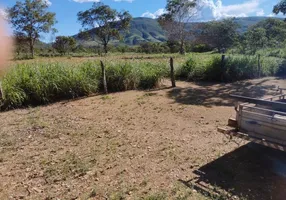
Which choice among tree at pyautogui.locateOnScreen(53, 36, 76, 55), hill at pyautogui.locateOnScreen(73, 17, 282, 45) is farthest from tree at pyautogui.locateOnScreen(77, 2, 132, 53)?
hill at pyautogui.locateOnScreen(73, 17, 282, 45)

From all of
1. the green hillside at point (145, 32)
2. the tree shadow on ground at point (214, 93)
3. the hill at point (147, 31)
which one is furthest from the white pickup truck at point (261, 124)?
the green hillside at point (145, 32)

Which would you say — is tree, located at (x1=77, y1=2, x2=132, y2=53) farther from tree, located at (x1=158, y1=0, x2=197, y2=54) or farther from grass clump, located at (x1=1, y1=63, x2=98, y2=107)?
grass clump, located at (x1=1, y1=63, x2=98, y2=107)

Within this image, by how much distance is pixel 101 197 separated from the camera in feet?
8.89

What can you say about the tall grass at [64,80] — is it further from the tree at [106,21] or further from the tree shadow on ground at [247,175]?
the tree at [106,21]

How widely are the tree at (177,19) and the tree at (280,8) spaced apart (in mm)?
20212

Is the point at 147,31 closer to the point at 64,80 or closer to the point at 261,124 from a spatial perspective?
the point at 64,80

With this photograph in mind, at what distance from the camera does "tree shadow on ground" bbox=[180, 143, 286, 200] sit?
273cm

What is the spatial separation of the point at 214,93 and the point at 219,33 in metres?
33.2

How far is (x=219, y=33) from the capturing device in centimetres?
3841

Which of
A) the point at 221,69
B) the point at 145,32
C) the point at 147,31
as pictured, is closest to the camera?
the point at 221,69

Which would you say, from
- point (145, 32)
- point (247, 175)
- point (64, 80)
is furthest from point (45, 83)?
point (145, 32)

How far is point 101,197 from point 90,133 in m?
2.01

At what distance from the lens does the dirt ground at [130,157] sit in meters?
2.82

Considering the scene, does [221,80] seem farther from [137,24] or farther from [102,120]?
[137,24]
